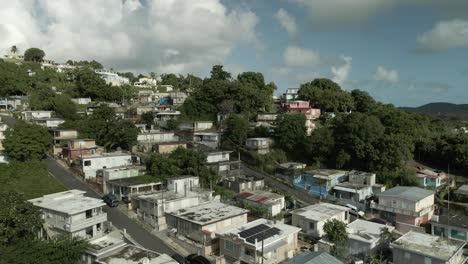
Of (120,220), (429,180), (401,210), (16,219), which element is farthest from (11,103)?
(429,180)

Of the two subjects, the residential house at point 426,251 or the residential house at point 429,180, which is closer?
the residential house at point 426,251

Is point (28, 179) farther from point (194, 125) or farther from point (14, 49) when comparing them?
point (14, 49)

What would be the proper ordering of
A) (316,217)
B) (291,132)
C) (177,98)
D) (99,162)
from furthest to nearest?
1. (177,98)
2. (291,132)
3. (99,162)
4. (316,217)

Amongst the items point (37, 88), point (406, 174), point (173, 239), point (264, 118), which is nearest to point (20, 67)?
point (37, 88)

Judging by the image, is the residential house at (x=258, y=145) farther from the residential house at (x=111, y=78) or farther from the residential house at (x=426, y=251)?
the residential house at (x=111, y=78)

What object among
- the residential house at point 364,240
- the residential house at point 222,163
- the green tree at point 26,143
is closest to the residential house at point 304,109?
the residential house at point 222,163

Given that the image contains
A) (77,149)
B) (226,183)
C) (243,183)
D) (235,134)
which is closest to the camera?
(243,183)

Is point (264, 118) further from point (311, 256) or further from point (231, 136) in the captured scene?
point (311, 256)

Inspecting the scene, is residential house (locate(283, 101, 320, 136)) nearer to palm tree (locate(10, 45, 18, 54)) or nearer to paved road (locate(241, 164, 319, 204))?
paved road (locate(241, 164, 319, 204))
